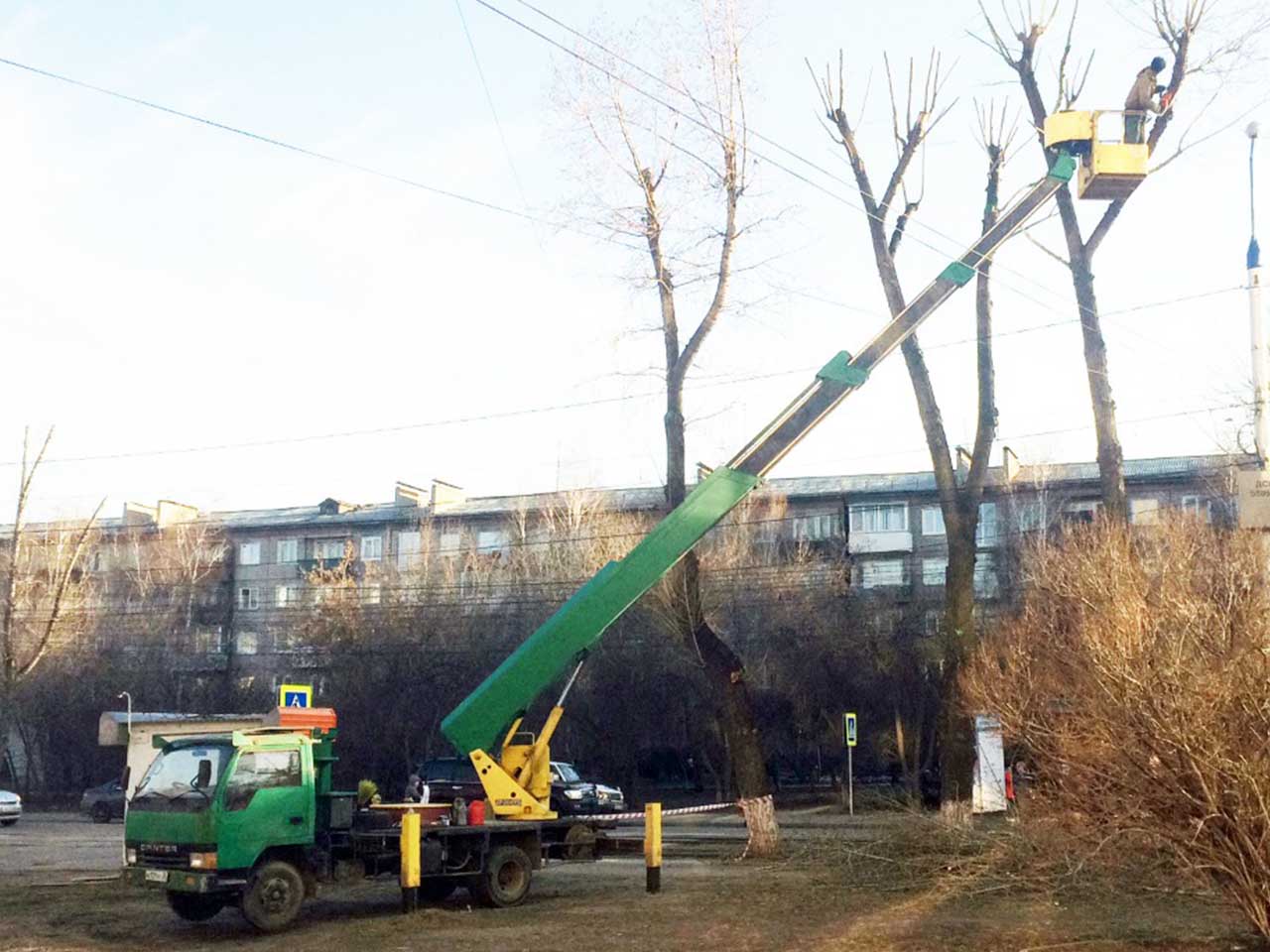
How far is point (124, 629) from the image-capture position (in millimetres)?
57656

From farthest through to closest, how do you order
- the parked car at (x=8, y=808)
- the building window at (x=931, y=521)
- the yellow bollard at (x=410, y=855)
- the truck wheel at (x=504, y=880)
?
the building window at (x=931, y=521) → the parked car at (x=8, y=808) → the truck wheel at (x=504, y=880) → the yellow bollard at (x=410, y=855)

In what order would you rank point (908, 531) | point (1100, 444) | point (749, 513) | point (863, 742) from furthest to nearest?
point (908, 531)
point (749, 513)
point (863, 742)
point (1100, 444)

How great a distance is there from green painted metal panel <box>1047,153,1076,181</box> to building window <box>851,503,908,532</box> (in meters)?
45.1

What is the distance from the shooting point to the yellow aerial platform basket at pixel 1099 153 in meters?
17.5

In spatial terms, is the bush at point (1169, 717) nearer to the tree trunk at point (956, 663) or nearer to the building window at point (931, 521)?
the tree trunk at point (956, 663)

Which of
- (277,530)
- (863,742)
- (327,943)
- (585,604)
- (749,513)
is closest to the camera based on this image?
(327,943)

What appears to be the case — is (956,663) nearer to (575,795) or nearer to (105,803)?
(575,795)

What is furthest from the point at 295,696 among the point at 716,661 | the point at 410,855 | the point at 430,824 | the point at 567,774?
the point at 567,774

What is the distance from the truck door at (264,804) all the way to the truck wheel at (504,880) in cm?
207

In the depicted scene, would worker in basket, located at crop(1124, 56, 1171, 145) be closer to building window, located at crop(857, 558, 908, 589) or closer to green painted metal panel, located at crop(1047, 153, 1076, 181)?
green painted metal panel, located at crop(1047, 153, 1076, 181)

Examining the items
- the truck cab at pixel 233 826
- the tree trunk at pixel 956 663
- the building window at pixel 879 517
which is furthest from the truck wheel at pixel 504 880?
the building window at pixel 879 517

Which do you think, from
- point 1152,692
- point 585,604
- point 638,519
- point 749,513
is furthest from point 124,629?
point 1152,692

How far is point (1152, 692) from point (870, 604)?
124 feet

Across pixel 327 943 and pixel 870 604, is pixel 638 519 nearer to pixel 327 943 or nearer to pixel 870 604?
pixel 870 604
